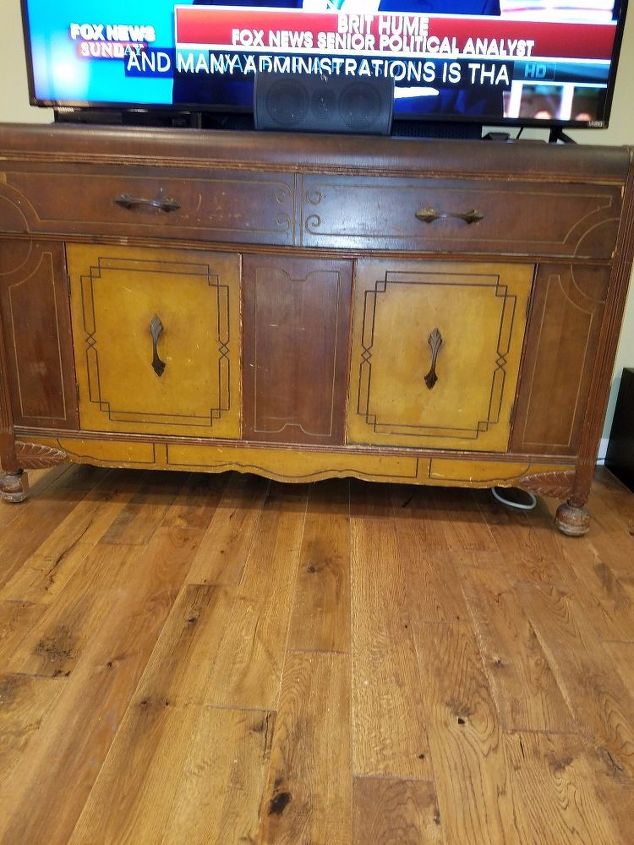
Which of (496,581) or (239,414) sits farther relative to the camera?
(239,414)

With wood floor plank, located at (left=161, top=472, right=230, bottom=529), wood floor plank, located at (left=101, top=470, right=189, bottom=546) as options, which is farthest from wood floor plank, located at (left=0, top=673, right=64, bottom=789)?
wood floor plank, located at (left=161, top=472, right=230, bottom=529)

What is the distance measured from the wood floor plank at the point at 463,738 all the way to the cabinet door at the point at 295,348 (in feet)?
1.87

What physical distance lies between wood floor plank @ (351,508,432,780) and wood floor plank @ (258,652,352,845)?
0.03 metres

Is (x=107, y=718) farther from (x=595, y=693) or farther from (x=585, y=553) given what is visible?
(x=585, y=553)

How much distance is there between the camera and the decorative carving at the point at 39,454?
158 centimetres

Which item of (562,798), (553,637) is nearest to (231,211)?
(553,637)

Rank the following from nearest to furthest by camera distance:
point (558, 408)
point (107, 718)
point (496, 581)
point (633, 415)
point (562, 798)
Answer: point (562, 798), point (107, 718), point (496, 581), point (558, 408), point (633, 415)

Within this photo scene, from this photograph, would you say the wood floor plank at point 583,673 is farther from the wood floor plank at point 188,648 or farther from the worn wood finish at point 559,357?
the wood floor plank at point 188,648

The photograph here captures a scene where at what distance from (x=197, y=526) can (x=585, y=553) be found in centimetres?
96

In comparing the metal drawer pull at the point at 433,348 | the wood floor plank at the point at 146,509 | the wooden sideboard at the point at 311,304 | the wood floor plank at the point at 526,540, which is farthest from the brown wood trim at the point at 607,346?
the wood floor plank at the point at 146,509

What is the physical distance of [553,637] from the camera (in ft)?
3.95

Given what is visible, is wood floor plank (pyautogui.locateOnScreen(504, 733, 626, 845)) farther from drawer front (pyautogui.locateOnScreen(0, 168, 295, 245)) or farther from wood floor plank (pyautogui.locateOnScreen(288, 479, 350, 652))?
drawer front (pyautogui.locateOnScreen(0, 168, 295, 245))

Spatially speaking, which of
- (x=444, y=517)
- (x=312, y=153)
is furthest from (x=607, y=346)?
(x=312, y=153)

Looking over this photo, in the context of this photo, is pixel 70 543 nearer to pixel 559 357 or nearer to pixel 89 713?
pixel 89 713
